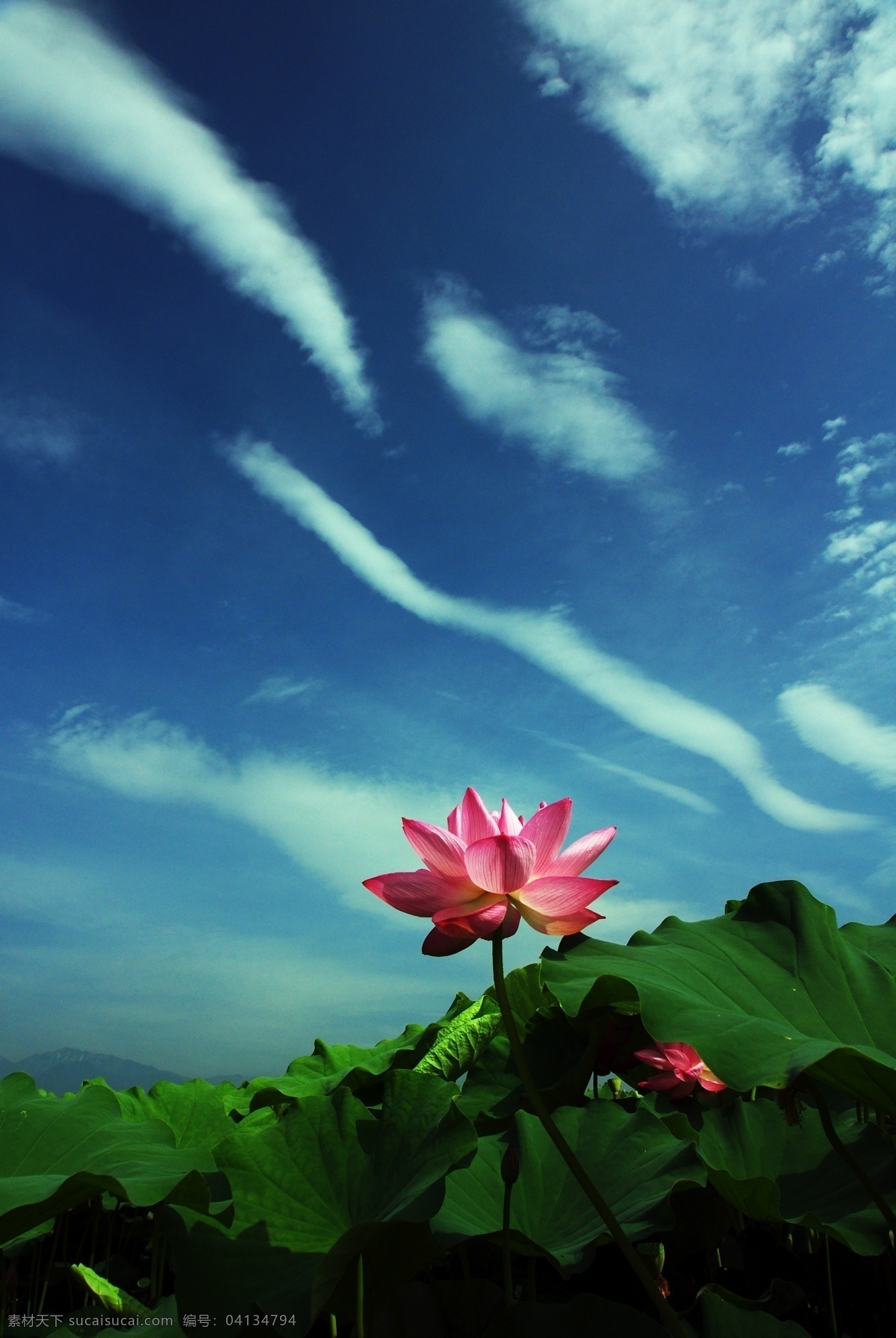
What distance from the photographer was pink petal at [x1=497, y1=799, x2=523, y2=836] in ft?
A: 3.49

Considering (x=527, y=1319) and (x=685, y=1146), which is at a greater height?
(x=685, y=1146)

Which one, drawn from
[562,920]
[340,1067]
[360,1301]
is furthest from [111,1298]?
[340,1067]

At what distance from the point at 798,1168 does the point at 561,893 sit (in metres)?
0.80

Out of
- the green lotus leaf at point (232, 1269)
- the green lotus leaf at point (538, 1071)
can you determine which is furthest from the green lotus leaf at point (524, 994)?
the green lotus leaf at point (232, 1269)

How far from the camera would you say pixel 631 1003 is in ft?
4.28

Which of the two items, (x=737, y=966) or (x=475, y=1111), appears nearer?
(x=737, y=966)

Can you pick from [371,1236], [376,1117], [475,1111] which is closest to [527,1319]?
[371,1236]

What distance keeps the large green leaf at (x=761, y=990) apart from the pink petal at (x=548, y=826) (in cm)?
15

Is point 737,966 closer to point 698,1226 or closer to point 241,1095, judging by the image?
point 698,1226

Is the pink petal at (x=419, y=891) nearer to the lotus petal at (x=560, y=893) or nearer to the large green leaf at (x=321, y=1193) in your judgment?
the lotus petal at (x=560, y=893)

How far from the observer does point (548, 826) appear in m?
0.95

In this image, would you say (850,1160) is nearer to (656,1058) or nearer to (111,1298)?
(656,1058)

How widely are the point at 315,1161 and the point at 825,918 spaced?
0.82 meters

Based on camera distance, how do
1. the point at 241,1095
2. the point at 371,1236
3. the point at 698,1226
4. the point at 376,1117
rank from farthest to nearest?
the point at 241,1095, the point at 698,1226, the point at 376,1117, the point at 371,1236
